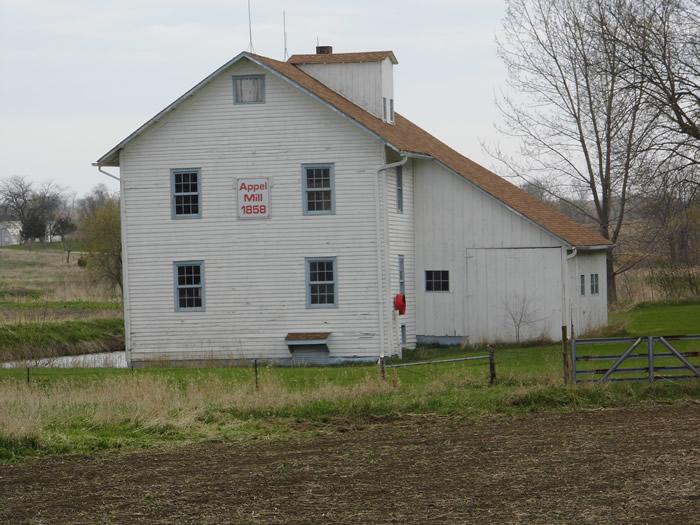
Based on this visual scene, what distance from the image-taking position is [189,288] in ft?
111

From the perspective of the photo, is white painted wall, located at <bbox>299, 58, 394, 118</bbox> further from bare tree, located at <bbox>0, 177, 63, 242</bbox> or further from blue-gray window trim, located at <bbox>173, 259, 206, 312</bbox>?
bare tree, located at <bbox>0, 177, 63, 242</bbox>

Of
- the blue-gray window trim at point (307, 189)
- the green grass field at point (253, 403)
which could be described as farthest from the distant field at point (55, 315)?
the green grass field at point (253, 403)

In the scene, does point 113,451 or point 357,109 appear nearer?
point 113,451

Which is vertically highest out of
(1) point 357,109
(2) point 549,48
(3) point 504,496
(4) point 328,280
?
(2) point 549,48

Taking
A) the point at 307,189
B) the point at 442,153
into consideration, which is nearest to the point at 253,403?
the point at 307,189

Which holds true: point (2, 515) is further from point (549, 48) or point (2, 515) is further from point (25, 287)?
point (25, 287)

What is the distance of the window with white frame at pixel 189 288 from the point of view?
111 feet

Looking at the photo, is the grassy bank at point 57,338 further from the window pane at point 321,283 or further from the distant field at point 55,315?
the window pane at point 321,283

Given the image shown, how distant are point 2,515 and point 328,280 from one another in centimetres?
2005

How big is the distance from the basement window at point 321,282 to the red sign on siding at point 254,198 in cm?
190

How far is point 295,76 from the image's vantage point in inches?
1347

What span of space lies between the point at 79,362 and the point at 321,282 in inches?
332

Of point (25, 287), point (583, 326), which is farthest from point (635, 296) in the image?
point (25, 287)

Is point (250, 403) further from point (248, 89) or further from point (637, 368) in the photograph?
point (248, 89)
